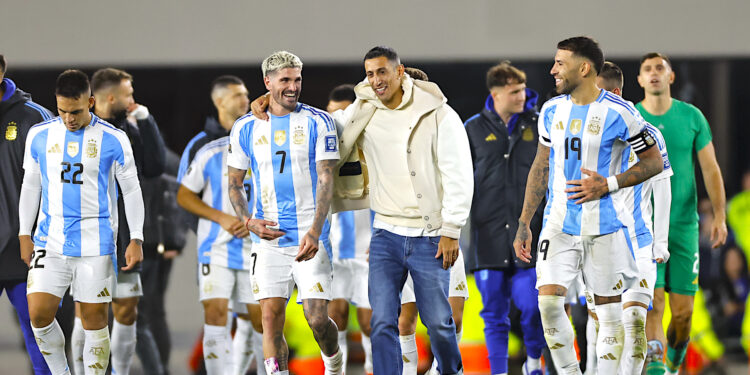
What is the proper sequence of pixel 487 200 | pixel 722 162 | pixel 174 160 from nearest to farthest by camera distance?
pixel 487 200 → pixel 174 160 → pixel 722 162

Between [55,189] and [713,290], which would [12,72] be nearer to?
[55,189]

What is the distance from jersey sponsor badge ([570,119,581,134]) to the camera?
5754 mm

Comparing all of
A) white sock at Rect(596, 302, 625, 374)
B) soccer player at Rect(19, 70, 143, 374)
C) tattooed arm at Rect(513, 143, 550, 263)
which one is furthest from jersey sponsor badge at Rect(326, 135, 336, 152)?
white sock at Rect(596, 302, 625, 374)

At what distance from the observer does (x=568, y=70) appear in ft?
19.2

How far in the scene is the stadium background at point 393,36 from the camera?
961 cm

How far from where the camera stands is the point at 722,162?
9.59m

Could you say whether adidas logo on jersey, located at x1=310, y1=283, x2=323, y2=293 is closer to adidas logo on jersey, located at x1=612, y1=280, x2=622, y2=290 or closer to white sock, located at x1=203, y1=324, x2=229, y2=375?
white sock, located at x1=203, y1=324, x2=229, y2=375

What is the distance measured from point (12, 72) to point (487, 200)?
4.72 metres

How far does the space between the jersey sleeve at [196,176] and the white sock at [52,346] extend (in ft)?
4.94

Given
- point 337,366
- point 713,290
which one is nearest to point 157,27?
point 337,366

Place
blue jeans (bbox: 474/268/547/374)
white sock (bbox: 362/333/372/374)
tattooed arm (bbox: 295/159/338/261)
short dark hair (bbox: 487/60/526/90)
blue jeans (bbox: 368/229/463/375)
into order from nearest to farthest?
blue jeans (bbox: 368/229/463/375) < tattooed arm (bbox: 295/159/338/261) < blue jeans (bbox: 474/268/547/374) < short dark hair (bbox: 487/60/526/90) < white sock (bbox: 362/333/372/374)

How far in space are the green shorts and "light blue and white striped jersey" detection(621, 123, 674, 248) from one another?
53 centimetres

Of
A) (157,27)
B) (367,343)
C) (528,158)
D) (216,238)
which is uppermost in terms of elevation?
(157,27)

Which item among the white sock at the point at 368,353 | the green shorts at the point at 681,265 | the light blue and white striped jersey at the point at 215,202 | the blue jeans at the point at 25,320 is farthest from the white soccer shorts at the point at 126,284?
the green shorts at the point at 681,265
